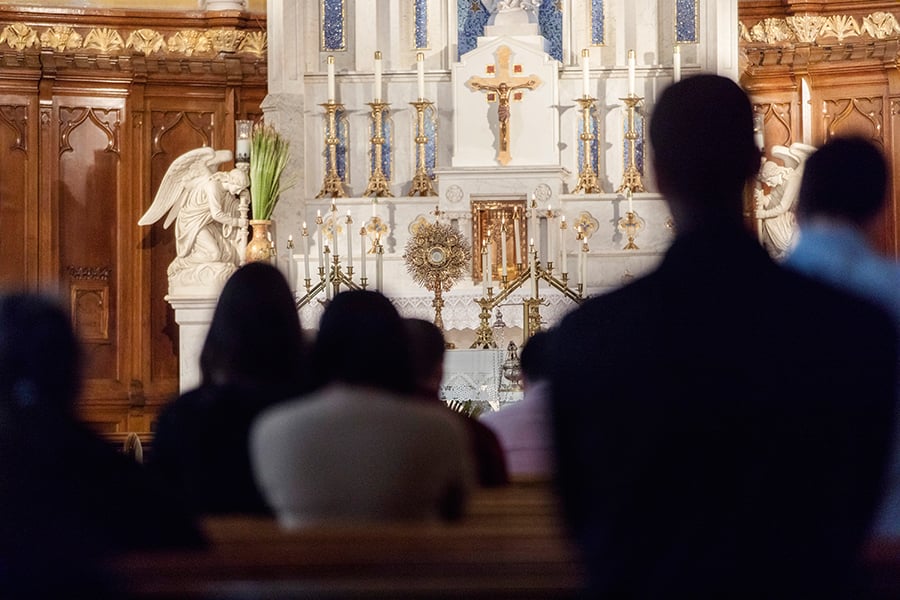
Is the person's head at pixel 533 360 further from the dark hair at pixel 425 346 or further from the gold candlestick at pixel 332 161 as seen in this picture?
the gold candlestick at pixel 332 161

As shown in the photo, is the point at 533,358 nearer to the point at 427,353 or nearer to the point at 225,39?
the point at 427,353

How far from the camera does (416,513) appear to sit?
266cm

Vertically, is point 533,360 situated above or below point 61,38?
below

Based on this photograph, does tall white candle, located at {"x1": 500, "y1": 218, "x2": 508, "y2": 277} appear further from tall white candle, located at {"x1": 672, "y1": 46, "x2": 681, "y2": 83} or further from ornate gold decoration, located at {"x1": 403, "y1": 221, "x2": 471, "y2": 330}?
tall white candle, located at {"x1": 672, "y1": 46, "x2": 681, "y2": 83}

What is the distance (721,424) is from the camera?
6.28ft

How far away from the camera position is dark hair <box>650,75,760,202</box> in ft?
6.70

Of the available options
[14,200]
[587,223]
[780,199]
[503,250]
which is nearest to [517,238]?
[587,223]

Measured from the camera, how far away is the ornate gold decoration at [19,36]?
11.4m

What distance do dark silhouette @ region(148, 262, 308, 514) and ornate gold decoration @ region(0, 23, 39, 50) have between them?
8.69 m

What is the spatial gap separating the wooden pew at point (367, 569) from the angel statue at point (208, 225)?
8.25 meters

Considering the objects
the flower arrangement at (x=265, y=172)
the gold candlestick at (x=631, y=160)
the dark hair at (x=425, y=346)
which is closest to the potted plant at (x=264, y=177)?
the flower arrangement at (x=265, y=172)

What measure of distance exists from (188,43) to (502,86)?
2.67m

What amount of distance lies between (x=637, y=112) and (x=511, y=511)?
839 cm

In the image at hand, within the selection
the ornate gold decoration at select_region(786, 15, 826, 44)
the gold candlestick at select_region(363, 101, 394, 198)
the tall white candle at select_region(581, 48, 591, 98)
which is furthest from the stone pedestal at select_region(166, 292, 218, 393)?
the ornate gold decoration at select_region(786, 15, 826, 44)
